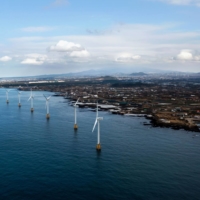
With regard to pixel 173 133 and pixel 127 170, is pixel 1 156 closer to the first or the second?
pixel 127 170

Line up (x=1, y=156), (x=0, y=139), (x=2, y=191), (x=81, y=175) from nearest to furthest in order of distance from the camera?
(x=2, y=191) < (x=81, y=175) < (x=1, y=156) < (x=0, y=139)

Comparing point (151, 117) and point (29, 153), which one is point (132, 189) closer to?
point (29, 153)

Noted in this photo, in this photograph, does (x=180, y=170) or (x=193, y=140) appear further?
(x=193, y=140)

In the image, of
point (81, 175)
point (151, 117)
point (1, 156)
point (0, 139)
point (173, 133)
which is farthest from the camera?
point (151, 117)

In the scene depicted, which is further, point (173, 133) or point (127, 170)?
point (173, 133)

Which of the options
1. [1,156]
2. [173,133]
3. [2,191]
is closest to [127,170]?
[2,191]

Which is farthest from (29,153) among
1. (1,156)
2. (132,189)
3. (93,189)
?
(132,189)
